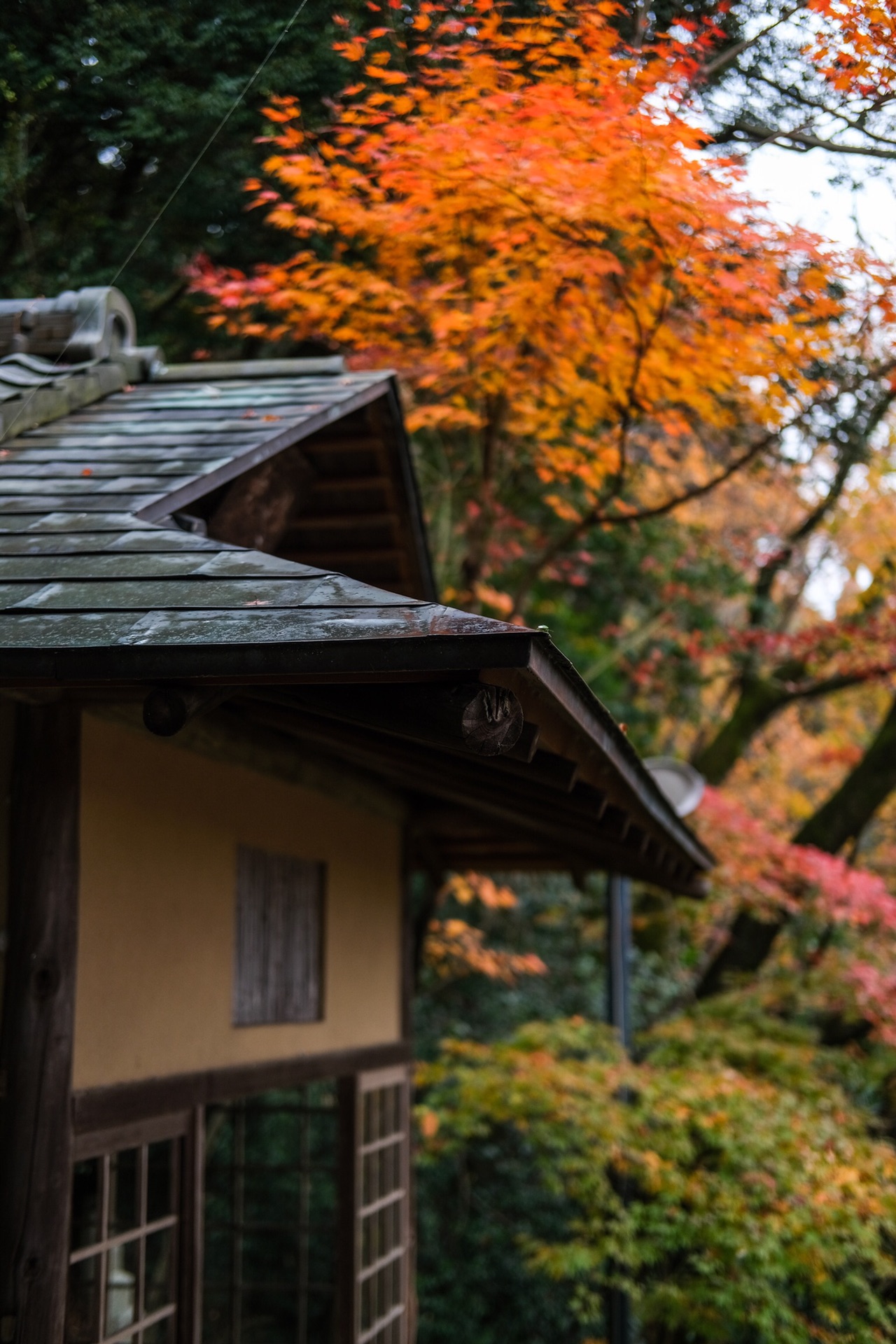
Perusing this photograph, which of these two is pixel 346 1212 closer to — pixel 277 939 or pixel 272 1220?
pixel 277 939

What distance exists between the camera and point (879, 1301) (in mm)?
6527

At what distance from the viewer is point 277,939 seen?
224 inches

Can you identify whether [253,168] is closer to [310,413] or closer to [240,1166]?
[310,413]

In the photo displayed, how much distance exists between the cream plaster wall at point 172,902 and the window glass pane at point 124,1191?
378mm

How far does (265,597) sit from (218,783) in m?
2.43

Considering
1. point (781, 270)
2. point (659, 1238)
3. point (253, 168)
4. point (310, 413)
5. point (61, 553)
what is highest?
point (253, 168)

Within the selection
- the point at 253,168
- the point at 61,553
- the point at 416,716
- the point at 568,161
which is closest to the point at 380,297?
the point at 253,168

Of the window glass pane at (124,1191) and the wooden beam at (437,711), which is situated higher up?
the wooden beam at (437,711)

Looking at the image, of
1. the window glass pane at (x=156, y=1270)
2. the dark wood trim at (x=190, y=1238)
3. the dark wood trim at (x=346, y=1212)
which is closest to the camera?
the dark wood trim at (x=190, y=1238)

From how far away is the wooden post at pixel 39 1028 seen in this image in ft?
11.5

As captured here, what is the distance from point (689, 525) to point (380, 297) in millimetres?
5317

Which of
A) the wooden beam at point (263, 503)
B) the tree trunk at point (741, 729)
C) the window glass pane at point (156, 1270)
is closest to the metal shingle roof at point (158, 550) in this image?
the wooden beam at point (263, 503)

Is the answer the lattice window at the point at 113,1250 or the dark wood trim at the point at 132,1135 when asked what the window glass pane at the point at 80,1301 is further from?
the dark wood trim at the point at 132,1135

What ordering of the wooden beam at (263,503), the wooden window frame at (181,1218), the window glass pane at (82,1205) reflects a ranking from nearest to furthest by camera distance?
the wooden window frame at (181,1218) < the wooden beam at (263,503) < the window glass pane at (82,1205)
